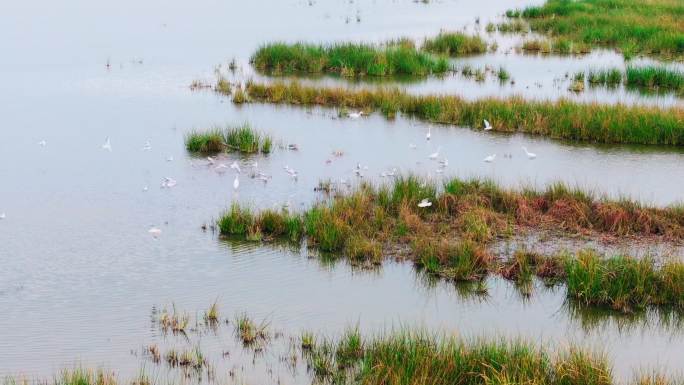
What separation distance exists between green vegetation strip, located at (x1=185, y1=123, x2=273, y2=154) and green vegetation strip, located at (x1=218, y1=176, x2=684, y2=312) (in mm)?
3447

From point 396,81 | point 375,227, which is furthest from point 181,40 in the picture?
point 375,227

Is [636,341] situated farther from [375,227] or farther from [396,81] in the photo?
[396,81]

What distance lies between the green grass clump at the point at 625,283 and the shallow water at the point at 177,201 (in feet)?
1.03

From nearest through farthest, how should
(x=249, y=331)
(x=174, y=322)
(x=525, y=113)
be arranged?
(x=249, y=331) < (x=174, y=322) < (x=525, y=113)

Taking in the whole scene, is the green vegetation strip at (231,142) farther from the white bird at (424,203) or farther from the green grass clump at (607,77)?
the green grass clump at (607,77)

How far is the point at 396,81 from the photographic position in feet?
72.2

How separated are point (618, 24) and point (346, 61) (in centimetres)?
1215

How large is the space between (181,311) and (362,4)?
37.3 metres

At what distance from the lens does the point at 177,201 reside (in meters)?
11.8

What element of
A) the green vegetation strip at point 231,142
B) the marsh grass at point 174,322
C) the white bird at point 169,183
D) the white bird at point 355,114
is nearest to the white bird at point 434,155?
the white bird at point 355,114

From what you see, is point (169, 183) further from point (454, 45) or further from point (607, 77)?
point (454, 45)

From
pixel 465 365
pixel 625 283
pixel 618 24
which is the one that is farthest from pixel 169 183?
pixel 618 24

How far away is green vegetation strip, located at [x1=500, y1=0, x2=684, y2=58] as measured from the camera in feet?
89.1

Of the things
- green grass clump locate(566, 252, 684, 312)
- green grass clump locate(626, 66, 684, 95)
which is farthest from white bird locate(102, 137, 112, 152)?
green grass clump locate(626, 66, 684, 95)
